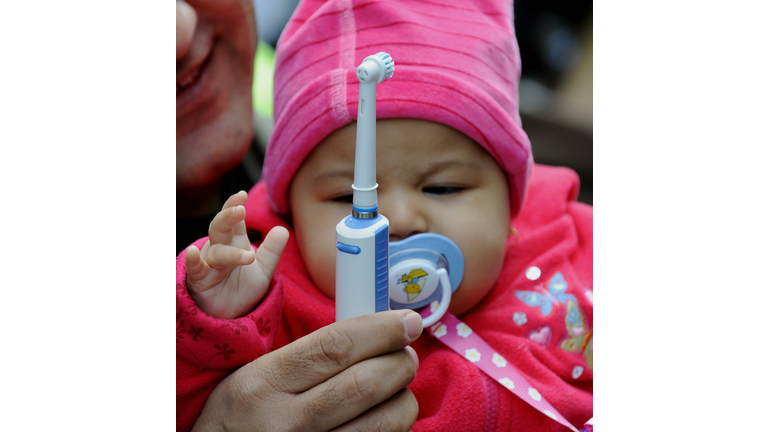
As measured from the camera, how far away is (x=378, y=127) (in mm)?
861

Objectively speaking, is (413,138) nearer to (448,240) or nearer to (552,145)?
(448,240)

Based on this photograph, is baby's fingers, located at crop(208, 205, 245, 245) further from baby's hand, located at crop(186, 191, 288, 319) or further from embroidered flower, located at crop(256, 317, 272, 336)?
embroidered flower, located at crop(256, 317, 272, 336)

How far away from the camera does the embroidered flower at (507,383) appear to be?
2.94 feet

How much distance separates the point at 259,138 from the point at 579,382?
77 cm

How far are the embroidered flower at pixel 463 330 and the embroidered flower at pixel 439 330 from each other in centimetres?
2

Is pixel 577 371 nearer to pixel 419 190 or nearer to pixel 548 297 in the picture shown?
pixel 548 297

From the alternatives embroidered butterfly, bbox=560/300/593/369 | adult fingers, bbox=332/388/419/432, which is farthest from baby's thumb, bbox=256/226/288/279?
embroidered butterfly, bbox=560/300/593/369

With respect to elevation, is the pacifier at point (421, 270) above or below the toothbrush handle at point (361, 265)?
below

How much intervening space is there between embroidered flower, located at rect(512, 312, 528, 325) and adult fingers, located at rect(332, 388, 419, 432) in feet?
1.09

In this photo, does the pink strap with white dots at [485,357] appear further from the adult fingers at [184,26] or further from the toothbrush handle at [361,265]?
the adult fingers at [184,26]

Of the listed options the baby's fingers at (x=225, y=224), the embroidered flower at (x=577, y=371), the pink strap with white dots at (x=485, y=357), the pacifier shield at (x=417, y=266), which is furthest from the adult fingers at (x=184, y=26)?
the embroidered flower at (x=577, y=371)

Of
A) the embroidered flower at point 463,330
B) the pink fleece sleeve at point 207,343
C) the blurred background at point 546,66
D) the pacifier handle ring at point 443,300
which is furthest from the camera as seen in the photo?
the blurred background at point 546,66

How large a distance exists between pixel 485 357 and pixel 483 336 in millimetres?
59

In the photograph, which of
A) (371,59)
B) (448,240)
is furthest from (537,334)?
(371,59)
